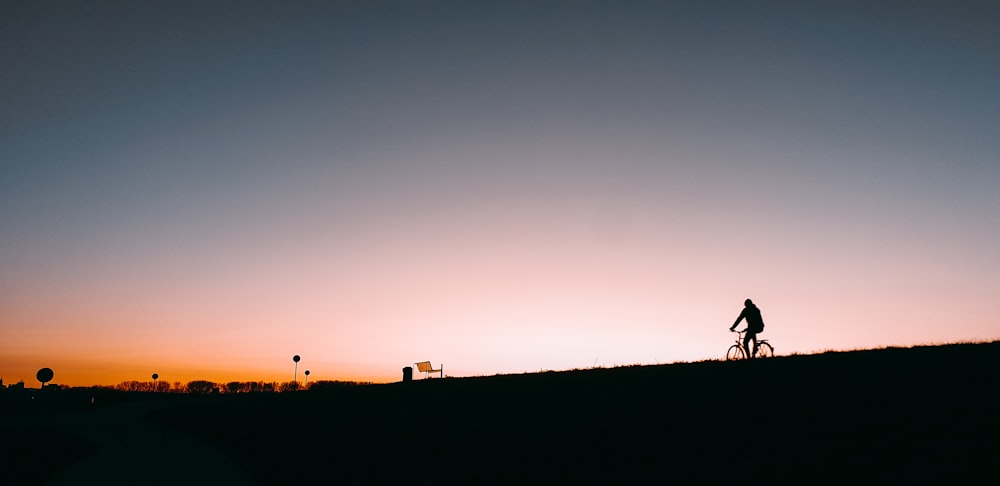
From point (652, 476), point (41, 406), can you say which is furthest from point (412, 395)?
point (41, 406)

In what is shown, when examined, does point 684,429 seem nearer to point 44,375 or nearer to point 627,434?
point 627,434

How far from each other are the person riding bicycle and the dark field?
3742 millimetres

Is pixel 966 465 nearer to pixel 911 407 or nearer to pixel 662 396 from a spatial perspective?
pixel 911 407

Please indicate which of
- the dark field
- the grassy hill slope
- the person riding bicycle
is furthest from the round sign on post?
the person riding bicycle

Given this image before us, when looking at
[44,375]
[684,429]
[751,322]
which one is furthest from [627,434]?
[44,375]

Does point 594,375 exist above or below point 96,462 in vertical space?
above

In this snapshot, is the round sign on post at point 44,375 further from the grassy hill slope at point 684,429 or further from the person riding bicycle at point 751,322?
the person riding bicycle at point 751,322

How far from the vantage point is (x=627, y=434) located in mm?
15180

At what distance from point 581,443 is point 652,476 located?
303cm

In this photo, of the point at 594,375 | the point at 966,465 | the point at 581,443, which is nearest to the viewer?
the point at 966,465

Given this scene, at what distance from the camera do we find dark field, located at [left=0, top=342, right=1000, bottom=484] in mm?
11539

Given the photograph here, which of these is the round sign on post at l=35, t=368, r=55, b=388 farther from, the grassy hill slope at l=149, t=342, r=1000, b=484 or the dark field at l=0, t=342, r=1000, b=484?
the grassy hill slope at l=149, t=342, r=1000, b=484

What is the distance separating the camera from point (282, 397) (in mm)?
35562

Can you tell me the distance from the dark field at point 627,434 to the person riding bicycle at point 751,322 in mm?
3742
